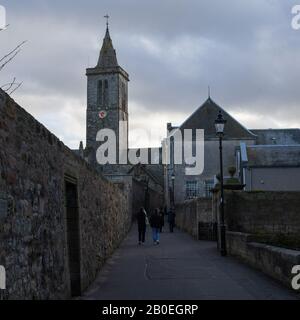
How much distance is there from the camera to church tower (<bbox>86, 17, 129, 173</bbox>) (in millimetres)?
90375

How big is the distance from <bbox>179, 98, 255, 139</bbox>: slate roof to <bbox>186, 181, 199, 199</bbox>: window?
5122 mm

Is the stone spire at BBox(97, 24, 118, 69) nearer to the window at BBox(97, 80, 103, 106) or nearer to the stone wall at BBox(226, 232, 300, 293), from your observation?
the window at BBox(97, 80, 103, 106)

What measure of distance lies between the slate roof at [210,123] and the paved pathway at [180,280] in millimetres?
39567

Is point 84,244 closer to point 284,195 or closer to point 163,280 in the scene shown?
point 163,280

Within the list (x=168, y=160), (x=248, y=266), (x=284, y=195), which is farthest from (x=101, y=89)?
(x=248, y=266)

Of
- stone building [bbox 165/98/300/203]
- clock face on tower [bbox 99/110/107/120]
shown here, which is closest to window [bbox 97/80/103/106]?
clock face on tower [bbox 99/110/107/120]

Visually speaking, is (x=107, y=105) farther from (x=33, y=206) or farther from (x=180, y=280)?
(x=33, y=206)

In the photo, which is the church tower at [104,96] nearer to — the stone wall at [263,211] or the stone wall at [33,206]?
the stone wall at [263,211]

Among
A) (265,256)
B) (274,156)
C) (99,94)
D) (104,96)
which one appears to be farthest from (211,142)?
(265,256)

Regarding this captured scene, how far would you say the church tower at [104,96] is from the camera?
90.4 metres

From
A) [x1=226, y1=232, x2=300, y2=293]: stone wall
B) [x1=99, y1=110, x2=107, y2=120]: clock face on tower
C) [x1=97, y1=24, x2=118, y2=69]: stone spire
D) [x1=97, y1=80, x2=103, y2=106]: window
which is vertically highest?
[x1=97, y1=24, x2=118, y2=69]: stone spire

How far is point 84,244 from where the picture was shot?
11.6 metres

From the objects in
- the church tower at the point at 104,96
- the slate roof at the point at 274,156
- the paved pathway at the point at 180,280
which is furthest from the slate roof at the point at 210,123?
the paved pathway at the point at 180,280

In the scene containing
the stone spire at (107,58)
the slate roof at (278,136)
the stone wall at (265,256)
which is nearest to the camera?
the stone wall at (265,256)
